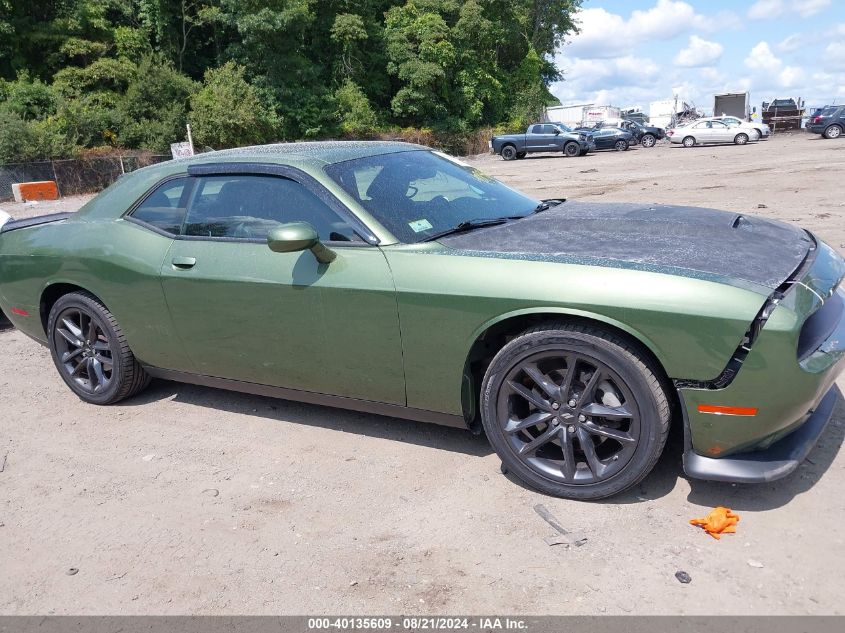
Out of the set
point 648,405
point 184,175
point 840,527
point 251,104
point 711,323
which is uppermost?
point 251,104

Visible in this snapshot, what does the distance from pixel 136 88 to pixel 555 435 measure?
36.3 meters

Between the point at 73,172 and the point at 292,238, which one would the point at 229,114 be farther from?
the point at 292,238

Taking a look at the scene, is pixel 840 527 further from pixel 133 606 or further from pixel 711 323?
pixel 133 606

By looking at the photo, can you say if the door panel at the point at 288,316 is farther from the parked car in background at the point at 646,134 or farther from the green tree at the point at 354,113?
the parked car in background at the point at 646,134

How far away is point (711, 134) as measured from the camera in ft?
Answer: 113

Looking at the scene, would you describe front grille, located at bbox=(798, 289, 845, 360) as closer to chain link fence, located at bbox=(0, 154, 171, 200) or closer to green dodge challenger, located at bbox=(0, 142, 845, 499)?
green dodge challenger, located at bbox=(0, 142, 845, 499)

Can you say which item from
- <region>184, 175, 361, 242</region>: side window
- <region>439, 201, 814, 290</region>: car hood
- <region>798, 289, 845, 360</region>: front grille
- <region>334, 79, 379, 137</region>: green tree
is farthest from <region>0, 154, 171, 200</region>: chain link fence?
<region>798, 289, 845, 360</region>: front grille

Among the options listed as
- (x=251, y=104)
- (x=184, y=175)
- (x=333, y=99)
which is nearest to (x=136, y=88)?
(x=251, y=104)

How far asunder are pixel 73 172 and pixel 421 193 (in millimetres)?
26798

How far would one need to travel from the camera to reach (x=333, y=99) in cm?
4109

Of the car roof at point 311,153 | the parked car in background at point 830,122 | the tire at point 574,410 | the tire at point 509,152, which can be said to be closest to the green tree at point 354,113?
the tire at point 509,152

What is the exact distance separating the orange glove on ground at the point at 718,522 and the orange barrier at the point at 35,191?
26367 mm

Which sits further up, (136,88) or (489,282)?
(136,88)

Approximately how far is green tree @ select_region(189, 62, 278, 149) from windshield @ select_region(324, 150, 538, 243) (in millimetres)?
32522
